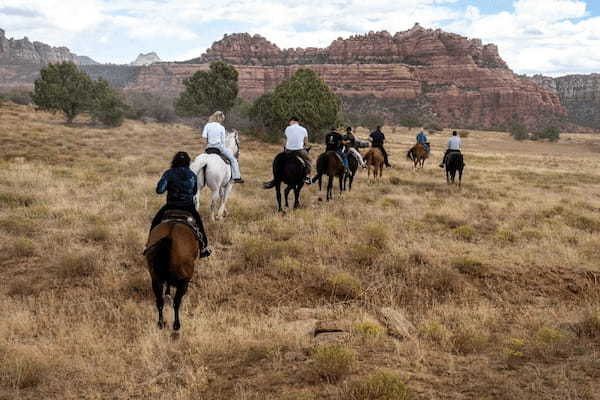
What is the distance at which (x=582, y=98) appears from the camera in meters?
165

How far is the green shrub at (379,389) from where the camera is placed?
4.00 m

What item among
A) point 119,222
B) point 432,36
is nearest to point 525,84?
point 432,36

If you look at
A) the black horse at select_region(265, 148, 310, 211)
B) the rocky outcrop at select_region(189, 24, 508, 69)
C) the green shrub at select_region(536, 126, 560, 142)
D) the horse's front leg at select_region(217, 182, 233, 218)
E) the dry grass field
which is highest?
the rocky outcrop at select_region(189, 24, 508, 69)

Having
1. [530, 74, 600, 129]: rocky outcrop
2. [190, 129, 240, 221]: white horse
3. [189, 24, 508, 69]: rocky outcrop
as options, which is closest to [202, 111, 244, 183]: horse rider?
[190, 129, 240, 221]: white horse

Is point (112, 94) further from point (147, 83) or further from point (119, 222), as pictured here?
point (147, 83)

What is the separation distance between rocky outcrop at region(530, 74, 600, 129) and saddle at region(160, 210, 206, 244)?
500 ft

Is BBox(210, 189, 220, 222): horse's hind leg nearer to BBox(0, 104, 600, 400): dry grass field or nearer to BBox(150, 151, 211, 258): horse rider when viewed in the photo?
BBox(0, 104, 600, 400): dry grass field

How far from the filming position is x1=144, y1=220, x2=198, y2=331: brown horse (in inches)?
213

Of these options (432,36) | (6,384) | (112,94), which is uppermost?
(432,36)

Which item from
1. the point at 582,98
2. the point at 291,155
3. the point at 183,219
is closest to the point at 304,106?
the point at 291,155

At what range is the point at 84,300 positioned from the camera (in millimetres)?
6617

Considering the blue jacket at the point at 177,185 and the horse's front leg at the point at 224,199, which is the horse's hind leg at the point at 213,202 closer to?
the horse's front leg at the point at 224,199

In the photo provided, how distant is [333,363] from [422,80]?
174 meters

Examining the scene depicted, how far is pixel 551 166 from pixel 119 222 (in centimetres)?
3320
